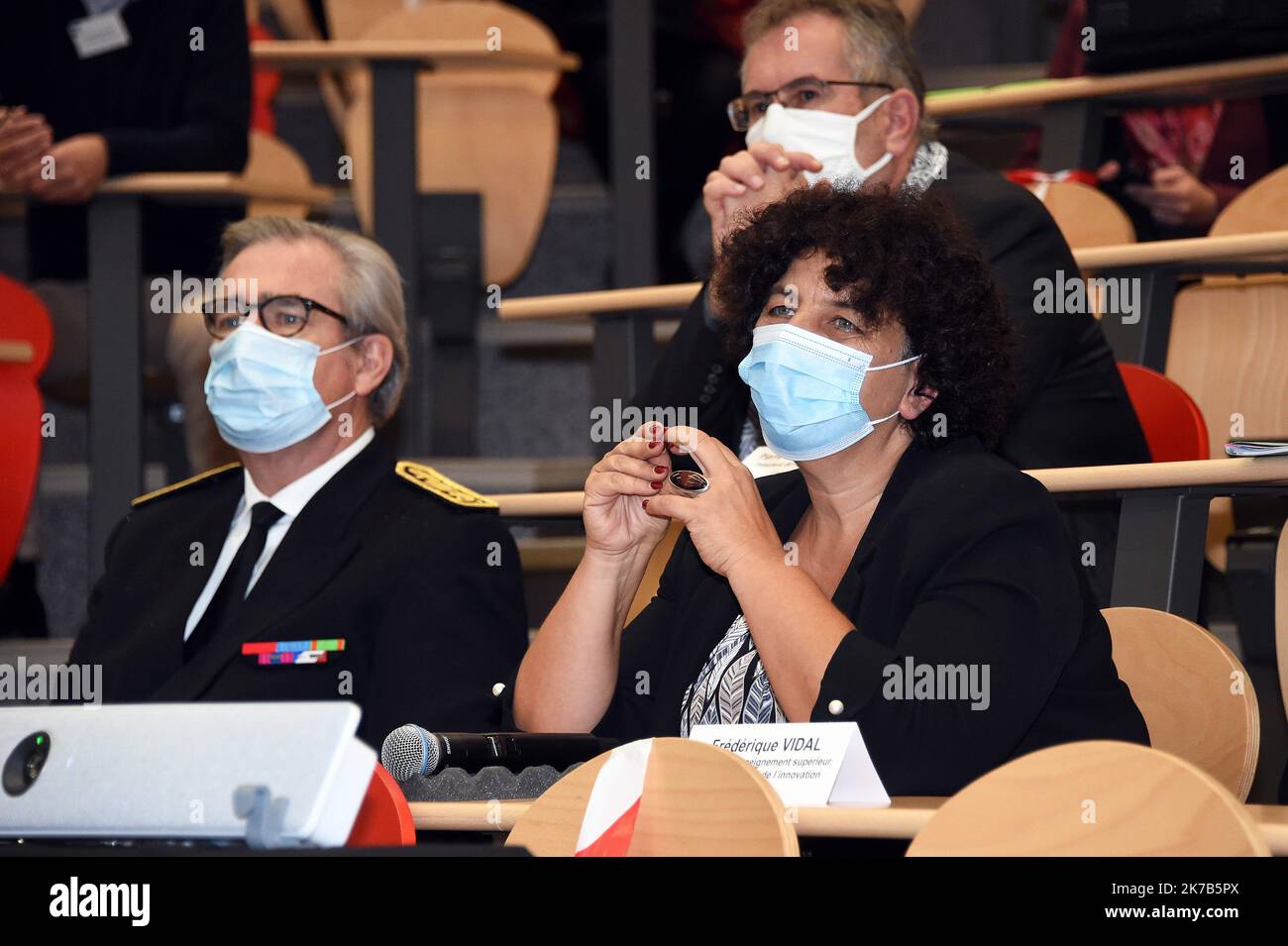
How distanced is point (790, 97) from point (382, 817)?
1.69m

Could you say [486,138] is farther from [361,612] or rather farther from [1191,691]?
[1191,691]

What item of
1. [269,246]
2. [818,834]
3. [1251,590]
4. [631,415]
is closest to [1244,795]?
[818,834]

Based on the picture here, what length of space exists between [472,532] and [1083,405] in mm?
893

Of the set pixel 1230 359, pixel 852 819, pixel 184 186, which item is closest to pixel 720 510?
pixel 852 819

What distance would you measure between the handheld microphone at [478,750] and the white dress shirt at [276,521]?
76cm

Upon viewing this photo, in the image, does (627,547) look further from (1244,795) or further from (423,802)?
(1244,795)

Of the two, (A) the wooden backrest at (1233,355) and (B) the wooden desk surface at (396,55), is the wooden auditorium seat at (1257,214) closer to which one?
(A) the wooden backrest at (1233,355)

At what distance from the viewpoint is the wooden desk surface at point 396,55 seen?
3244 mm

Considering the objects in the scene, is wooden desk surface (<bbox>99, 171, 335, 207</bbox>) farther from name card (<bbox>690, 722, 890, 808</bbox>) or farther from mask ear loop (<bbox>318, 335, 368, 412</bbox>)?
name card (<bbox>690, 722, 890, 808</bbox>)

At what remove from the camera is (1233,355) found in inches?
112

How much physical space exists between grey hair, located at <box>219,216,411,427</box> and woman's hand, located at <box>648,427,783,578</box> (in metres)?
0.87

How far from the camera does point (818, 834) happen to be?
129cm

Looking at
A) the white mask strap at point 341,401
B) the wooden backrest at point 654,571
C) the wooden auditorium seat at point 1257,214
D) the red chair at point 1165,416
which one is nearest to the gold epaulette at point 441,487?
the white mask strap at point 341,401

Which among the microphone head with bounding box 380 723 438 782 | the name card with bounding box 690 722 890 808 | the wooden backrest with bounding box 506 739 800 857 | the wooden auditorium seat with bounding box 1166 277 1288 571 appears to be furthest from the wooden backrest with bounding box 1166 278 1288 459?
the wooden backrest with bounding box 506 739 800 857
